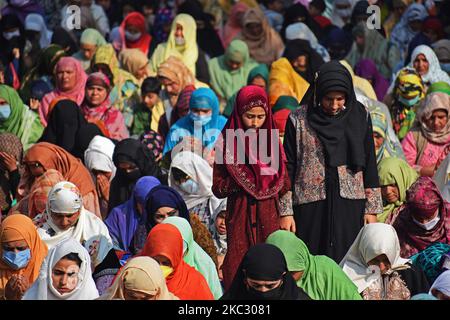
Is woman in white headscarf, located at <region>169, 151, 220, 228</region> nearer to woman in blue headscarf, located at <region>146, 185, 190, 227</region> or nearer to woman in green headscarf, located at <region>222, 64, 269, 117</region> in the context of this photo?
woman in blue headscarf, located at <region>146, 185, 190, 227</region>

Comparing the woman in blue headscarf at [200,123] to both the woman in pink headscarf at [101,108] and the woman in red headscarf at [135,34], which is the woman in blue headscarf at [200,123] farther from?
the woman in red headscarf at [135,34]

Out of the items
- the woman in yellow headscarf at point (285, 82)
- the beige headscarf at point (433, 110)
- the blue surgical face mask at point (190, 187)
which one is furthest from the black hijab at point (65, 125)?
the beige headscarf at point (433, 110)

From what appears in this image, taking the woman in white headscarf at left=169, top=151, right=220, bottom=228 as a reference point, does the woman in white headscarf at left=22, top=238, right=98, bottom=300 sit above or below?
below

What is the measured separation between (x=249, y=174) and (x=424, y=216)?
53.8 inches

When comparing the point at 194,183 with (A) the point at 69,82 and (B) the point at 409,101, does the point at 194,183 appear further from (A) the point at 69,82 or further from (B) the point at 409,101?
(A) the point at 69,82

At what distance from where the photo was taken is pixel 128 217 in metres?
12.2

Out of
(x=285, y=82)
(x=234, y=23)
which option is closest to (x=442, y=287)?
(x=285, y=82)

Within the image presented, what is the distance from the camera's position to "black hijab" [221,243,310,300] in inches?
350

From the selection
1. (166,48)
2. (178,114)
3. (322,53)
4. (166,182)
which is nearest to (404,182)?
(166,182)

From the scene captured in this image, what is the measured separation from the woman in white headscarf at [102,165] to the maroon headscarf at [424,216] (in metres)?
2.74

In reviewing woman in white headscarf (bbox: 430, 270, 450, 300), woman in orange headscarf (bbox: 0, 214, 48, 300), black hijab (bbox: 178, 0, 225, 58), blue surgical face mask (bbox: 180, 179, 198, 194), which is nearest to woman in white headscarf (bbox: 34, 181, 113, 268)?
woman in orange headscarf (bbox: 0, 214, 48, 300)

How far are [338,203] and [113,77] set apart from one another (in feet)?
21.3

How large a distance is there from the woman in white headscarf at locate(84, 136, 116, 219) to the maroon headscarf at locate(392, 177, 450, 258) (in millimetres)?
2737
